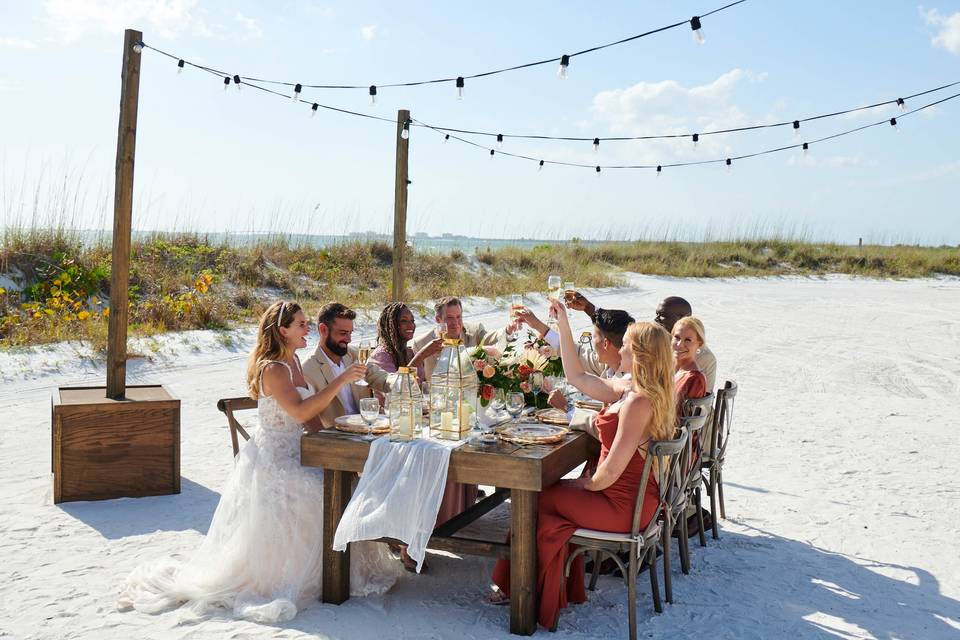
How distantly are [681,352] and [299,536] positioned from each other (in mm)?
2073

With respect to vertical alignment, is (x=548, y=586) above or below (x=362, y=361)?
below

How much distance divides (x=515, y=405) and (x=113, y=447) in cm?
276

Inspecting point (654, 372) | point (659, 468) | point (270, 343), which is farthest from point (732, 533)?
point (270, 343)

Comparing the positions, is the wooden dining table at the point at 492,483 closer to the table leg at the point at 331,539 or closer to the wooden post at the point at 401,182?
the table leg at the point at 331,539

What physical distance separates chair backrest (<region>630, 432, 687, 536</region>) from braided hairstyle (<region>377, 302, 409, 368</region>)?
2.05 metres

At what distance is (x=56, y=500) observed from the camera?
5.18 m

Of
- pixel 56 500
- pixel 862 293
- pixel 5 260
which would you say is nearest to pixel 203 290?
pixel 5 260

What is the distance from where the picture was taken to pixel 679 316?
5.19 m

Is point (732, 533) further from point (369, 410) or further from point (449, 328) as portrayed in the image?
A: point (369, 410)

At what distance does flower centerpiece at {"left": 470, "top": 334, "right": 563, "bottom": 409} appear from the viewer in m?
3.98

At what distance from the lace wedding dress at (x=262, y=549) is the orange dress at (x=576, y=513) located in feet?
2.70

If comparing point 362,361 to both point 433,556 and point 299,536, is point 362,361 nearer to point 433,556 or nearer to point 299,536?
point 299,536

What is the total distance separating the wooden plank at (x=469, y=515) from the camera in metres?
3.95

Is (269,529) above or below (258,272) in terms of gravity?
below
